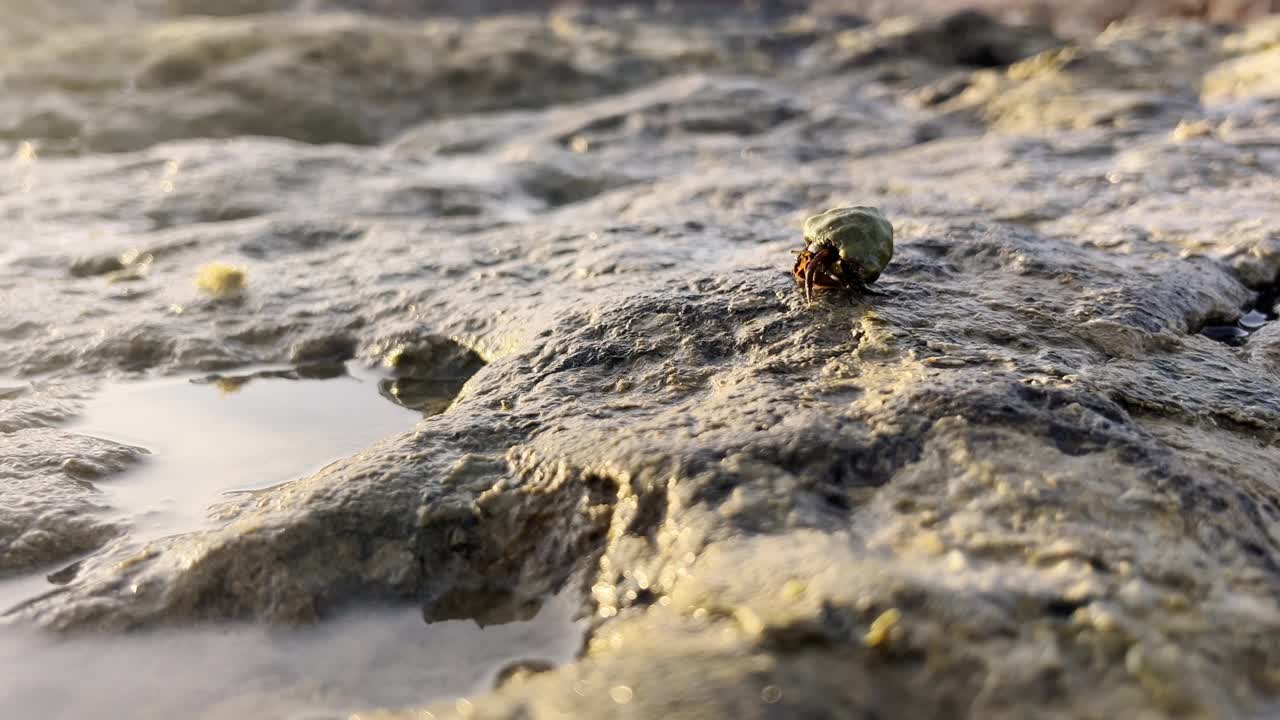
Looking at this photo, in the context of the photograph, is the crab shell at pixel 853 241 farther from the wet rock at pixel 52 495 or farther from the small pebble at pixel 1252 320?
the wet rock at pixel 52 495

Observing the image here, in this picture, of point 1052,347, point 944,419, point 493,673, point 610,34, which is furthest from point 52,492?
point 610,34

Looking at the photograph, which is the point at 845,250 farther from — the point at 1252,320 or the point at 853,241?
the point at 1252,320

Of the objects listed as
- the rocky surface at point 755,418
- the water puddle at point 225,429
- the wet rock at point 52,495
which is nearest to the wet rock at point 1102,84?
the rocky surface at point 755,418

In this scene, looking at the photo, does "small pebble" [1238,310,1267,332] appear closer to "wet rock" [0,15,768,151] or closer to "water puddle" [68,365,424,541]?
"water puddle" [68,365,424,541]

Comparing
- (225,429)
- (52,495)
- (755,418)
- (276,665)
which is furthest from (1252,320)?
(52,495)

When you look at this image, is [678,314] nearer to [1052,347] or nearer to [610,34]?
[1052,347]

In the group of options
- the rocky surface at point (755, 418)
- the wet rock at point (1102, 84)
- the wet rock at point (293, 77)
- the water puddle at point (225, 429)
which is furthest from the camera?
the wet rock at point (293, 77)

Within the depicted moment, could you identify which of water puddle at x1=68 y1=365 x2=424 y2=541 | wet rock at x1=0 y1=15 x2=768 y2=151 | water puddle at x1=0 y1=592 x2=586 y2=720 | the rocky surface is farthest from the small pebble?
wet rock at x1=0 y1=15 x2=768 y2=151
